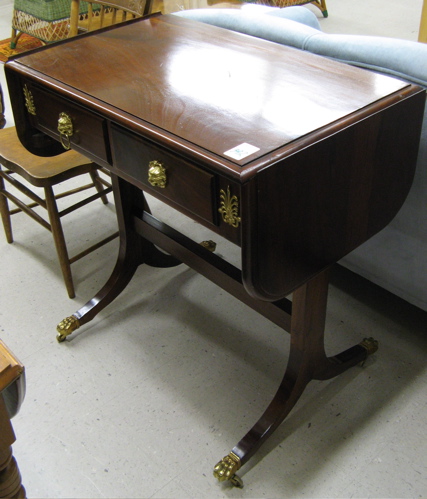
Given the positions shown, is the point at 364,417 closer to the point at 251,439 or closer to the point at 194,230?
the point at 251,439

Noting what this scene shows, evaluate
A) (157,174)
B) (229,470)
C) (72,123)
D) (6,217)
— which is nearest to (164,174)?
(157,174)

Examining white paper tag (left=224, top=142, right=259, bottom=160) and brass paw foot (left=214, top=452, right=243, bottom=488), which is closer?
white paper tag (left=224, top=142, right=259, bottom=160)

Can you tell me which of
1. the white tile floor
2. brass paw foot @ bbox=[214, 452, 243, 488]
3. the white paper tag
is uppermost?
the white paper tag

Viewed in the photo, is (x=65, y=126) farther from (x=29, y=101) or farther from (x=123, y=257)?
(x=123, y=257)

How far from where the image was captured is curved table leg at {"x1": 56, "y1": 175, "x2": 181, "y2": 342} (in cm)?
174

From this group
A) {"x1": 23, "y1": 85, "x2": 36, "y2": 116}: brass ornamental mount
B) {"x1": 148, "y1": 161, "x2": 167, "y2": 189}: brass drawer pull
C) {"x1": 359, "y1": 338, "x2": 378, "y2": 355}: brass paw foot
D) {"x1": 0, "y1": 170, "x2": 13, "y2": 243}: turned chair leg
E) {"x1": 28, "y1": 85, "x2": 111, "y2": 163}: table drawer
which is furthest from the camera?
{"x1": 0, "y1": 170, "x2": 13, "y2": 243}: turned chair leg

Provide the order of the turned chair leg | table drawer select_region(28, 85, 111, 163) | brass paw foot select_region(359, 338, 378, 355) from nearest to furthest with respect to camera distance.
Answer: table drawer select_region(28, 85, 111, 163)
brass paw foot select_region(359, 338, 378, 355)
the turned chair leg

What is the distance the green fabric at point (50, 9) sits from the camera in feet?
11.9

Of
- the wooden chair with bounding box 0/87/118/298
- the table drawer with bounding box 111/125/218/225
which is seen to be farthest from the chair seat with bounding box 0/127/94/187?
the table drawer with bounding box 111/125/218/225

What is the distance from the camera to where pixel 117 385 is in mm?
1624

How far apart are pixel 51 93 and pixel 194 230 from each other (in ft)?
3.16

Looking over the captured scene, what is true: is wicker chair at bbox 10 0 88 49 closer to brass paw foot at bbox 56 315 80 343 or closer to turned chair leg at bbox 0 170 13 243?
turned chair leg at bbox 0 170 13 243

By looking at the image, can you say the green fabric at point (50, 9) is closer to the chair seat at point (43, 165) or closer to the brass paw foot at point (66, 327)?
the chair seat at point (43, 165)

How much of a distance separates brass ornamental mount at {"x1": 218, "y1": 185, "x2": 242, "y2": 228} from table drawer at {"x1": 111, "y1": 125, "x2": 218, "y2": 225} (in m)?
0.03
